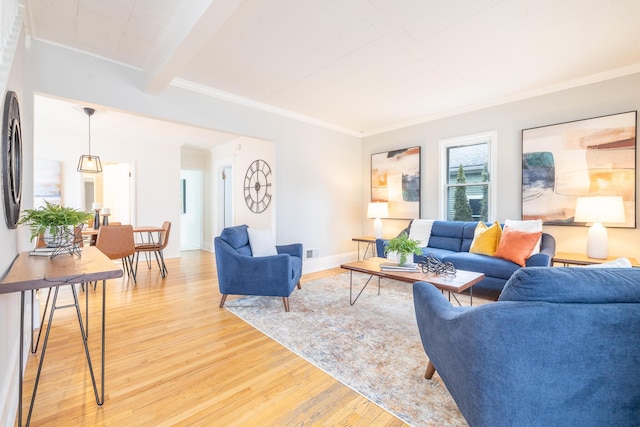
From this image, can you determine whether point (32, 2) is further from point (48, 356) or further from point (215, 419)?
point (215, 419)

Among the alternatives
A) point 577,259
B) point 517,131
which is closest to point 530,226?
point 577,259

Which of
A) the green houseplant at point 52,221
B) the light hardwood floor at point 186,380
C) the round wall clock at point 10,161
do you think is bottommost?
the light hardwood floor at point 186,380

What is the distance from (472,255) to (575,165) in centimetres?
154

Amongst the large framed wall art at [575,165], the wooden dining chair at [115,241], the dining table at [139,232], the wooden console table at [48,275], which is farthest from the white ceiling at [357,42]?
the dining table at [139,232]

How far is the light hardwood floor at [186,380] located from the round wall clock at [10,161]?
1056 millimetres

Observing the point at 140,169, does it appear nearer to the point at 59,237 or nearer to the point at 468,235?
the point at 59,237

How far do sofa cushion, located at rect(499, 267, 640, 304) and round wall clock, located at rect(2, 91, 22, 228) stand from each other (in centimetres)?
244

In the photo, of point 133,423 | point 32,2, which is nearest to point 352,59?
point 32,2

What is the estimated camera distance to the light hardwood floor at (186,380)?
1463mm

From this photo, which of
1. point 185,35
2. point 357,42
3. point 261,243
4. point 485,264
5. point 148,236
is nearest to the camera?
point 185,35

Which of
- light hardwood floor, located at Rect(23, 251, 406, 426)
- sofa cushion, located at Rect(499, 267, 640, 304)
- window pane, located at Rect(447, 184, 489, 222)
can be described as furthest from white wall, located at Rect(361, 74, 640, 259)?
light hardwood floor, located at Rect(23, 251, 406, 426)

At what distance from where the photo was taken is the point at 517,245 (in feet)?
10.3

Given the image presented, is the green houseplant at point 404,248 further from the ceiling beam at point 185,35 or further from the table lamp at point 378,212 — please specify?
the ceiling beam at point 185,35

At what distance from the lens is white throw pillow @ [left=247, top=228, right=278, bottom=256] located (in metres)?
3.33
